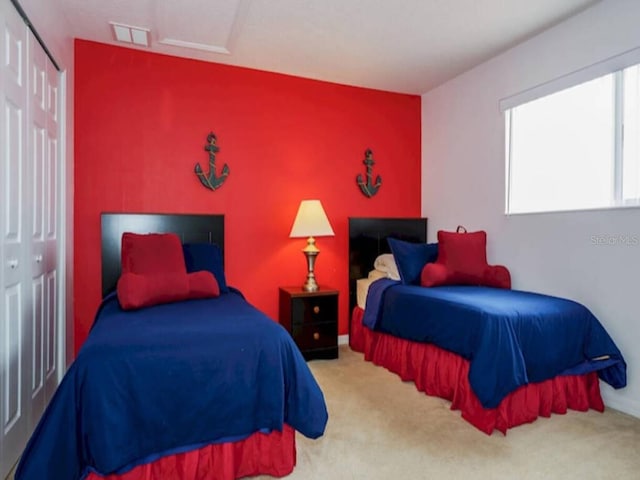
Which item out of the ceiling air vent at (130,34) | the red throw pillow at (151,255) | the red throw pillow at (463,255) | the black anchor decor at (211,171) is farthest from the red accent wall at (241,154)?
the red throw pillow at (463,255)

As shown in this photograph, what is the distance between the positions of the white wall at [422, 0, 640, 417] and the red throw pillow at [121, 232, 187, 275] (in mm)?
2466

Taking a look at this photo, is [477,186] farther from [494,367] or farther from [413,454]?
[413,454]

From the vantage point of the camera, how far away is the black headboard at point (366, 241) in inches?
148

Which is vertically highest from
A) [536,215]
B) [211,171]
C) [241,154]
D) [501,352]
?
[241,154]

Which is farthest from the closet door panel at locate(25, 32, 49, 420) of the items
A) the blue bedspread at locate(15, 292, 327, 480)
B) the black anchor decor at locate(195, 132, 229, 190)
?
the black anchor decor at locate(195, 132, 229, 190)

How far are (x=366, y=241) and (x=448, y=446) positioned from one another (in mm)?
2106

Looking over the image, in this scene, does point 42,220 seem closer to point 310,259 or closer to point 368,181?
point 310,259

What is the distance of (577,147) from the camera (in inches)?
106

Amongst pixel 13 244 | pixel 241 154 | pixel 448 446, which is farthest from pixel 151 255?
pixel 448 446

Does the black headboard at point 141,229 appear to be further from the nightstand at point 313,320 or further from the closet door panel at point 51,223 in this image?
the nightstand at point 313,320

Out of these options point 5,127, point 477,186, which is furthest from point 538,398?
point 5,127

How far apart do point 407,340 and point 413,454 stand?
39.7 inches

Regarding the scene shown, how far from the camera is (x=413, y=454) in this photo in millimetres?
1869

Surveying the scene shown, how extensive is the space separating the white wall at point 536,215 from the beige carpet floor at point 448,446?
0.48 meters
